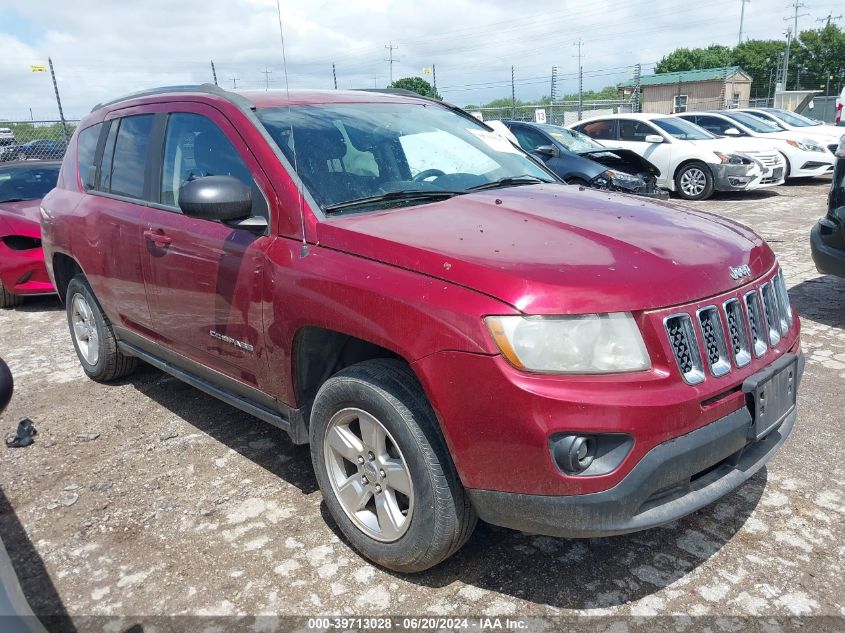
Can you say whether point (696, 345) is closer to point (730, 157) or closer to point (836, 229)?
point (836, 229)

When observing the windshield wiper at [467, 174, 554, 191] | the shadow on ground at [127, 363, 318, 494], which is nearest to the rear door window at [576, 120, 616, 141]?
the windshield wiper at [467, 174, 554, 191]

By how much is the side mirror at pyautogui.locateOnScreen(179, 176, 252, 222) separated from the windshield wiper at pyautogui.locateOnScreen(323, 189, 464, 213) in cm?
35

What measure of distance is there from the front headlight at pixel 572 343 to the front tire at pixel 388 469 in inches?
16.6

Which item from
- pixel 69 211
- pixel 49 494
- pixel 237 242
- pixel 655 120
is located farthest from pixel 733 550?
pixel 655 120

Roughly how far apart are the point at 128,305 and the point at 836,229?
4.81 meters

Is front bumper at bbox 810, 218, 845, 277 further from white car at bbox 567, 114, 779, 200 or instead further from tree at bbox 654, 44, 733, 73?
tree at bbox 654, 44, 733, 73

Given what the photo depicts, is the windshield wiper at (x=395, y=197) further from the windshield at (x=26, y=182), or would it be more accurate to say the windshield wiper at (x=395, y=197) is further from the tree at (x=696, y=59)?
the tree at (x=696, y=59)

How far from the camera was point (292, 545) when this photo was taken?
2.80 meters

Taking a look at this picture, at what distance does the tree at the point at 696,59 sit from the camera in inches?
3141

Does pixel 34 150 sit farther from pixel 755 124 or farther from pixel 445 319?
pixel 445 319

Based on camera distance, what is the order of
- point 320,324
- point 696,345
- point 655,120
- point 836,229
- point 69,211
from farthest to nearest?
point 655,120
point 836,229
point 69,211
point 320,324
point 696,345

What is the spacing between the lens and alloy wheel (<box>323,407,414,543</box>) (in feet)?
7.98

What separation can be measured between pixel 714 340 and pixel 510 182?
1.46 metres

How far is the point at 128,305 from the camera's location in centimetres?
387
